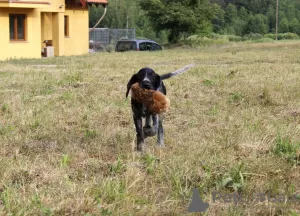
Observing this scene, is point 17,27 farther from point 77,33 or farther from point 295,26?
point 295,26

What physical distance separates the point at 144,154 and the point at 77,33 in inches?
1013

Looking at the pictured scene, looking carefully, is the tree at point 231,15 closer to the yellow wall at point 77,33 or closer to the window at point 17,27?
the yellow wall at point 77,33

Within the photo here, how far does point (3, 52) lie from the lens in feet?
81.7

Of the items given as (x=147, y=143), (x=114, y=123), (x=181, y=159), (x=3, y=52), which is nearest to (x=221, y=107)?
(x=114, y=123)

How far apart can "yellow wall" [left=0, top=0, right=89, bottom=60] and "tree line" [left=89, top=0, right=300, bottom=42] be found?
11.3 meters

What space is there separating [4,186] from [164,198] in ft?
4.47

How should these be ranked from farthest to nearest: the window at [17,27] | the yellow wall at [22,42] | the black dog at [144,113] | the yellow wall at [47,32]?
the window at [17,27]
the yellow wall at [47,32]
the yellow wall at [22,42]
the black dog at [144,113]

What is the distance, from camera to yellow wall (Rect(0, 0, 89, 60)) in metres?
25.0

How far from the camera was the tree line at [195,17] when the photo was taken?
135 ft

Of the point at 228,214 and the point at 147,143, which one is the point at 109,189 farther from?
the point at 147,143

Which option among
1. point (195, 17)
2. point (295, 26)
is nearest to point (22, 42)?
point (195, 17)

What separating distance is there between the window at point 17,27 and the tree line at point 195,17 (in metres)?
16.5

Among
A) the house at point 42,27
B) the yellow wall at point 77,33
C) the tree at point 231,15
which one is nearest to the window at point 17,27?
the house at point 42,27

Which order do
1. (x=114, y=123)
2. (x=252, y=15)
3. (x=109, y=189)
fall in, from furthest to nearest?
(x=252, y=15) → (x=114, y=123) → (x=109, y=189)
